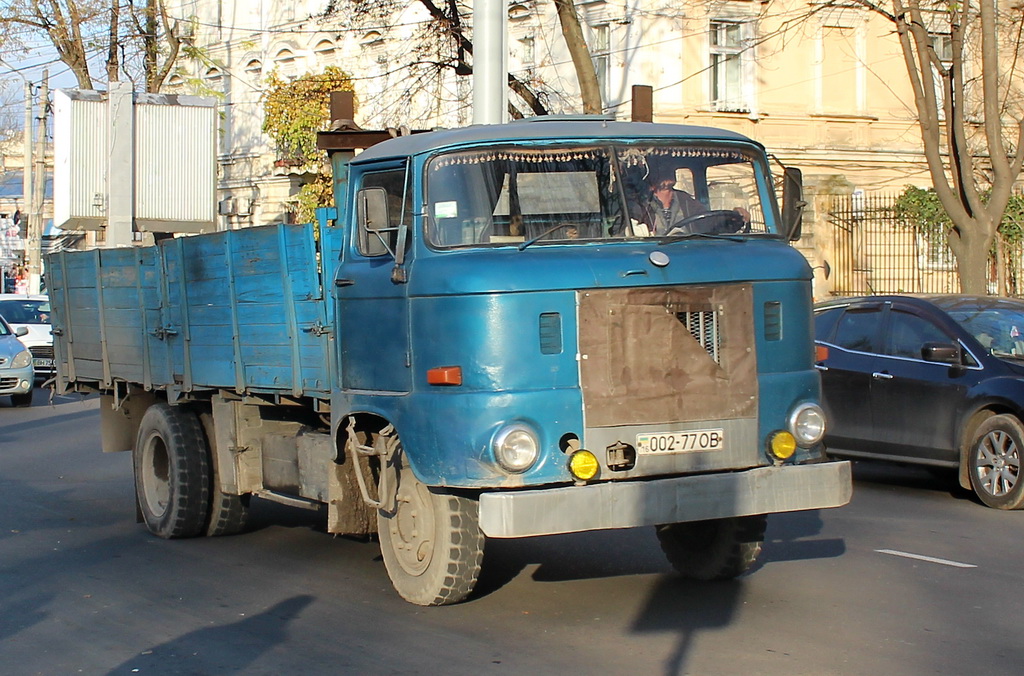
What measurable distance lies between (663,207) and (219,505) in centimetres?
434

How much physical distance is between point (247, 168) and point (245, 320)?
95.0ft

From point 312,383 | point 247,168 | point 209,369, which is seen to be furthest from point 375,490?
point 247,168

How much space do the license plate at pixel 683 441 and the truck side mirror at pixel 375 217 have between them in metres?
1.71

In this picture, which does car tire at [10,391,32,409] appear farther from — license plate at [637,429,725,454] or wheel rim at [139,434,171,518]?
license plate at [637,429,725,454]

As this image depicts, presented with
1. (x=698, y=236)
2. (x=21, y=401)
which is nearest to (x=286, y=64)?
(x=21, y=401)

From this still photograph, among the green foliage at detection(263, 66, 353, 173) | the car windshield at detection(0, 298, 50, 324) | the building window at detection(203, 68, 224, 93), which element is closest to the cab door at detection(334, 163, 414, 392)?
the car windshield at detection(0, 298, 50, 324)

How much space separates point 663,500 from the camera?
6484mm

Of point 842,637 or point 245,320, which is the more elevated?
point 245,320

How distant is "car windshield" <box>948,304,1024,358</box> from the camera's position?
1098cm

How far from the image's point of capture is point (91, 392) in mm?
11688

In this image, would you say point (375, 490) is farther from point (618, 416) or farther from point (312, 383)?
point (618, 416)

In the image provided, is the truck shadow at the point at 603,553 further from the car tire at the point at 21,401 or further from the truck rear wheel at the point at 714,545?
the car tire at the point at 21,401

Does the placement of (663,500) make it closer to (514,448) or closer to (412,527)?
(514,448)

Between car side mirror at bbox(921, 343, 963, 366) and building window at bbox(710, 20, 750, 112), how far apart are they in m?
17.5
